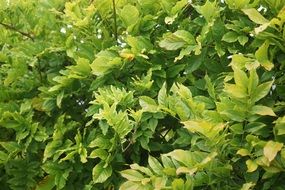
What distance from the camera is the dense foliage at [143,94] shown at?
176 cm

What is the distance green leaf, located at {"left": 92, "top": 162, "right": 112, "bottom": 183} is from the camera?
2.04 metres

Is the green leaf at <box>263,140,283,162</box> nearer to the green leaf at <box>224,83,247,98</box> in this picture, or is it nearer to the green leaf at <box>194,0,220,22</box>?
the green leaf at <box>224,83,247,98</box>

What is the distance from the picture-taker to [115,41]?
2.46 meters

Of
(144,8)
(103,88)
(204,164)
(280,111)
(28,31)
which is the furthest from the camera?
(28,31)

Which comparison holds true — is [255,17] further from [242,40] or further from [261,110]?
[261,110]

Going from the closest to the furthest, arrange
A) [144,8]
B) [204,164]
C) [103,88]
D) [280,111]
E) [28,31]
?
[204,164] → [280,111] → [103,88] → [144,8] → [28,31]

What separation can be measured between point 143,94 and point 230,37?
487 millimetres

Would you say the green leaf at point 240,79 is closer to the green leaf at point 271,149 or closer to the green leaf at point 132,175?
the green leaf at point 271,149

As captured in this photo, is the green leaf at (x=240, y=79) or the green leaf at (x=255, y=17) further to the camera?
the green leaf at (x=255, y=17)

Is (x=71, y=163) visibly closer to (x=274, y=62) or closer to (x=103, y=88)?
(x=103, y=88)

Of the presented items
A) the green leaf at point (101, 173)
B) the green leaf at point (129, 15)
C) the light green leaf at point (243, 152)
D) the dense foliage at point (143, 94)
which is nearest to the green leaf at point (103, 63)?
the dense foliage at point (143, 94)

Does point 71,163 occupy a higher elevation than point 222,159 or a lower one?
lower

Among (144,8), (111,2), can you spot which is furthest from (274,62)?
(111,2)

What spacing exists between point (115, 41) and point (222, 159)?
98 cm
